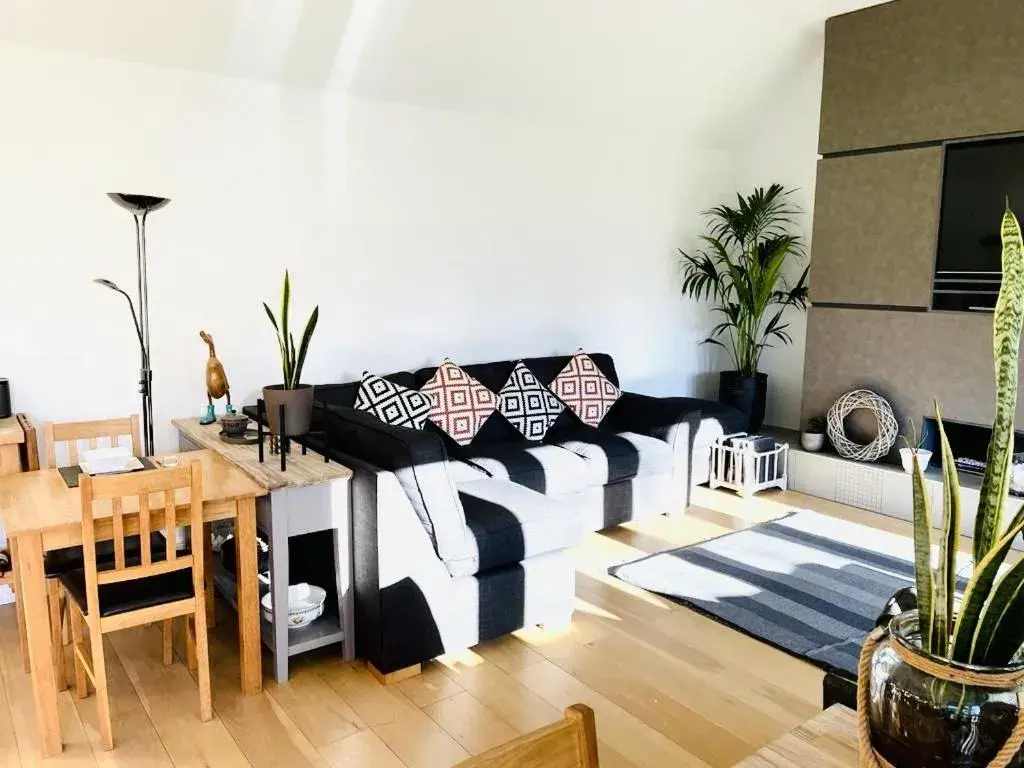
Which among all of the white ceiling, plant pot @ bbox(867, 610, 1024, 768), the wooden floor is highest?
the white ceiling

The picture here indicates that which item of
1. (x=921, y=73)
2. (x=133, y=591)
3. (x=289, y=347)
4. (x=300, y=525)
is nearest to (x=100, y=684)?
(x=133, y=591)

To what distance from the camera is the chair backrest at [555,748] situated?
1.06 metres

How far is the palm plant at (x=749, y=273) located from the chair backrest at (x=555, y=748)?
4.73 meters

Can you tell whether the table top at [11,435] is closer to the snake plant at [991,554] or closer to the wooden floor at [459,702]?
the wooden floor at [459,702]

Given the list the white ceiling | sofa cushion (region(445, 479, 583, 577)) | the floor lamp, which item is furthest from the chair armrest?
the floor lamp

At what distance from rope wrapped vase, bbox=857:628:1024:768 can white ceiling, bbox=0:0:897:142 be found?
3.56 m

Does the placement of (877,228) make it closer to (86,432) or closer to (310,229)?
(310,229)

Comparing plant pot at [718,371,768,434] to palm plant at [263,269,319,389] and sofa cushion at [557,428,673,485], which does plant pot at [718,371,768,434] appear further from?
palm plant at [263,269,319,389]

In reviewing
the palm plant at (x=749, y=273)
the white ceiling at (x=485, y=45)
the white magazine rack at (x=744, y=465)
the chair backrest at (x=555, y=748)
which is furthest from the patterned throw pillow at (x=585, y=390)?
the chair backrest at (x=555, y=748)

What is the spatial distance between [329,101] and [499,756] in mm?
3801

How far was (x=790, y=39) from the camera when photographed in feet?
16.9

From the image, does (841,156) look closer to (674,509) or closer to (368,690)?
(674,509)

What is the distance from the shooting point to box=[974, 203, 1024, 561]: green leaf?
1000 millimetres

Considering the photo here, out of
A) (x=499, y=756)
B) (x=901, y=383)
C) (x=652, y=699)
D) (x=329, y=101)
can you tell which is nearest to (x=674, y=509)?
(x=901, y=383)
